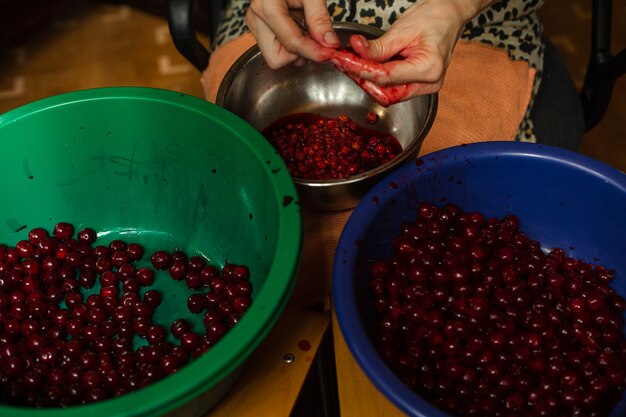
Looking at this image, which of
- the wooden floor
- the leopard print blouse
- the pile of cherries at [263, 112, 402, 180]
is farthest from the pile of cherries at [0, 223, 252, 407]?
the wooden floor

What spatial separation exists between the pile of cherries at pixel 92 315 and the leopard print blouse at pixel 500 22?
643 mm

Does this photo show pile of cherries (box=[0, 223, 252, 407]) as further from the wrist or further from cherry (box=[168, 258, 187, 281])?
the wrist

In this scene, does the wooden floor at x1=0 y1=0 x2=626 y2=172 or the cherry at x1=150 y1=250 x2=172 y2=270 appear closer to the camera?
the cherry at x1=150 y1=250 x2=172 y2=270

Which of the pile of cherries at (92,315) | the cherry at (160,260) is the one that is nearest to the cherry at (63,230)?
the pile of cherries at (92,315)

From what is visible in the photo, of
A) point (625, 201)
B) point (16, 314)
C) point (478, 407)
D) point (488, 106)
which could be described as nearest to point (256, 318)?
point (478, 407)

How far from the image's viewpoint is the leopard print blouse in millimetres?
1372

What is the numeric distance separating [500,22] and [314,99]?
46 cm

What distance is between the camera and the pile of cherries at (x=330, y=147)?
3.80 feet

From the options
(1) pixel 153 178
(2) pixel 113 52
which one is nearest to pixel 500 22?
(1) pixel 153 178

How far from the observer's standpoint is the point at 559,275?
1.04m

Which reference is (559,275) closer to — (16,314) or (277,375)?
(277,375)

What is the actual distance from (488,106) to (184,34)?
682 mm

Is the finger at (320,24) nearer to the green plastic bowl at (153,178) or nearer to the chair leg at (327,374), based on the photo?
the green plastic bowl at (153,178)

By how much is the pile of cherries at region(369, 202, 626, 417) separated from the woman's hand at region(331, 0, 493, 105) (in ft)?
0.69
